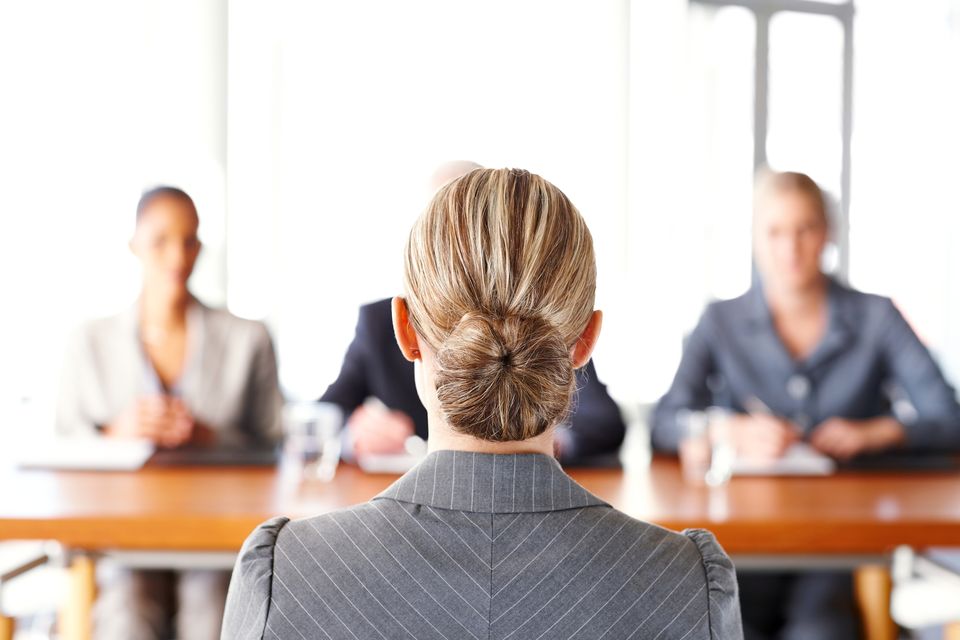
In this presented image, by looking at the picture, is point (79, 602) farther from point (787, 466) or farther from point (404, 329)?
point (787, 466)

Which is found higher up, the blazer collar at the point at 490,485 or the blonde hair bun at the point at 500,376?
the blonde hair bun at the point at 500,376

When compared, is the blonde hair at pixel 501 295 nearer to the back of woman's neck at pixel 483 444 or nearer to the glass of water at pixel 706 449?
the back of woman's neck at pixel 483 444

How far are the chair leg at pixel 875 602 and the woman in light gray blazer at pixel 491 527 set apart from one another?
1808mm

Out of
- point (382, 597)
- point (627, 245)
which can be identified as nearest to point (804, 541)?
point (382, 597)

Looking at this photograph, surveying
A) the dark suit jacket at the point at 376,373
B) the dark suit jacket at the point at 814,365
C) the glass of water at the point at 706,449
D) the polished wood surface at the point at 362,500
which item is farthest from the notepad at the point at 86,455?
the dark suit jacket at the point at 814,365

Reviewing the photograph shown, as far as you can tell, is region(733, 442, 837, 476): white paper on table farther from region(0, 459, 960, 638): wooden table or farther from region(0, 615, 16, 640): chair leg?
region(0, 615, 16, 640): chair leg

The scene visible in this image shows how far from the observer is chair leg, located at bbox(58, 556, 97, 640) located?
245 cm

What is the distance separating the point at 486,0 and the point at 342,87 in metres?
1.11

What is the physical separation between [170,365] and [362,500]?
1786mm

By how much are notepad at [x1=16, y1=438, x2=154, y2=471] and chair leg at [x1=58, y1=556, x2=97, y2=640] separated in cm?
36

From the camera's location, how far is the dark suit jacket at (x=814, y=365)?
3455mm

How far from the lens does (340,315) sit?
6.13 metres

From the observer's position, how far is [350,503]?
2293 millimetres

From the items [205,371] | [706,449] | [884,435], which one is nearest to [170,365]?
[205,371]
